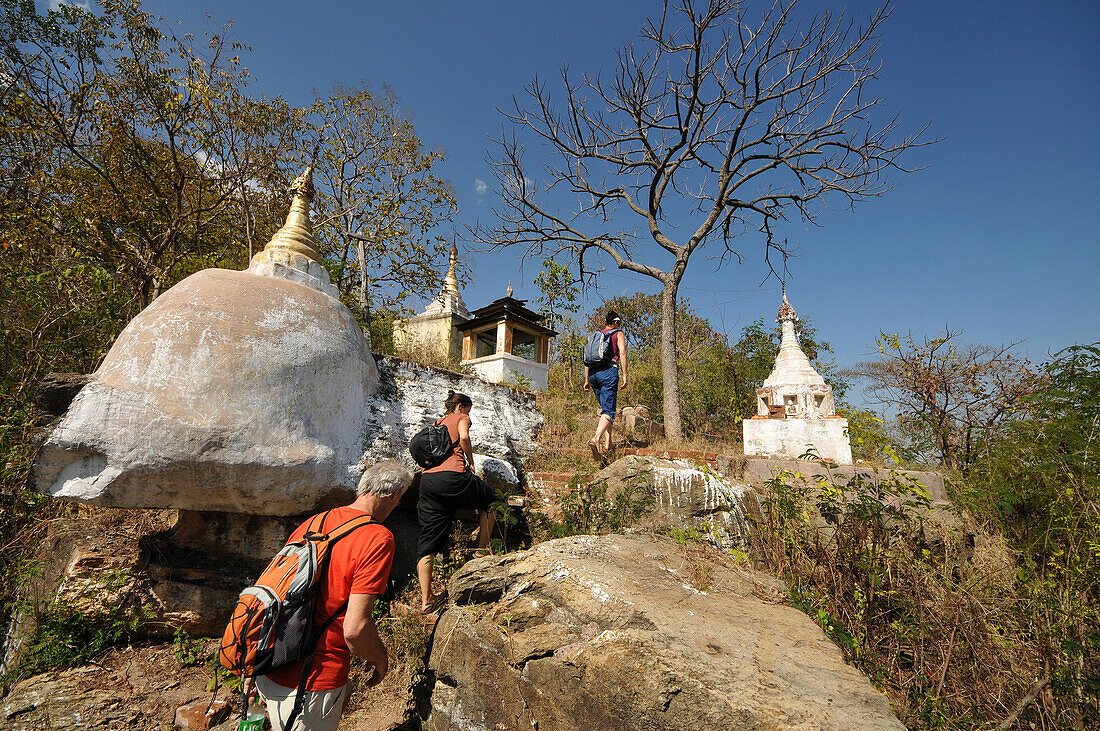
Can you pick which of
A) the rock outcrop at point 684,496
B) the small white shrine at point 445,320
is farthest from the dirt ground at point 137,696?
the small white shrine at point 445,320

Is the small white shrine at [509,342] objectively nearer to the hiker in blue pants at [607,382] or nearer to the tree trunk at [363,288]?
the tree trunk at [363,288]

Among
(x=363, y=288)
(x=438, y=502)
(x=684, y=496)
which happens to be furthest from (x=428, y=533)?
(x=363, y=288)

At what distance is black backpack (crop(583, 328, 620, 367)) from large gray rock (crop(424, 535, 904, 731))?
2721 mm

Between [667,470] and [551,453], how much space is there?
6.13 feet

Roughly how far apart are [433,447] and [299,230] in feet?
8.96

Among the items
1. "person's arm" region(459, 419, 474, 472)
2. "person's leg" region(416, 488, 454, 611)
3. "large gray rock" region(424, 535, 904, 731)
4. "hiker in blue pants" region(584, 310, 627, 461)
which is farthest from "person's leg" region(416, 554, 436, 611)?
"hiker in blue pants" region(584, 310, 627, 461)

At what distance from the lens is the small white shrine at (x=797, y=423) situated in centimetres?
726

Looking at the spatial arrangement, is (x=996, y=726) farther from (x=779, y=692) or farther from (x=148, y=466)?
(x=148, y=466)

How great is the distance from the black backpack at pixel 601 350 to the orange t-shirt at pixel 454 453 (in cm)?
221

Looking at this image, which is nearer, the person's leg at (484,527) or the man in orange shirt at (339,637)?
the man in orange shirt at (339,637)

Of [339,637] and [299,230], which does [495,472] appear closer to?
[339,637]

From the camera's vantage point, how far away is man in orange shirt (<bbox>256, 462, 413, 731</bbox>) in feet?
6.71

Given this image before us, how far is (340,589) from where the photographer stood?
6.98ft

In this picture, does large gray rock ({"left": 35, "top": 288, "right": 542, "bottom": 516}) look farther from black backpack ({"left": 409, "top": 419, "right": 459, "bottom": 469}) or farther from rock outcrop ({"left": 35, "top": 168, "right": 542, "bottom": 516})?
black backpack ({"left": 409, "top": 419, "right": 459, "bottom": 469})
